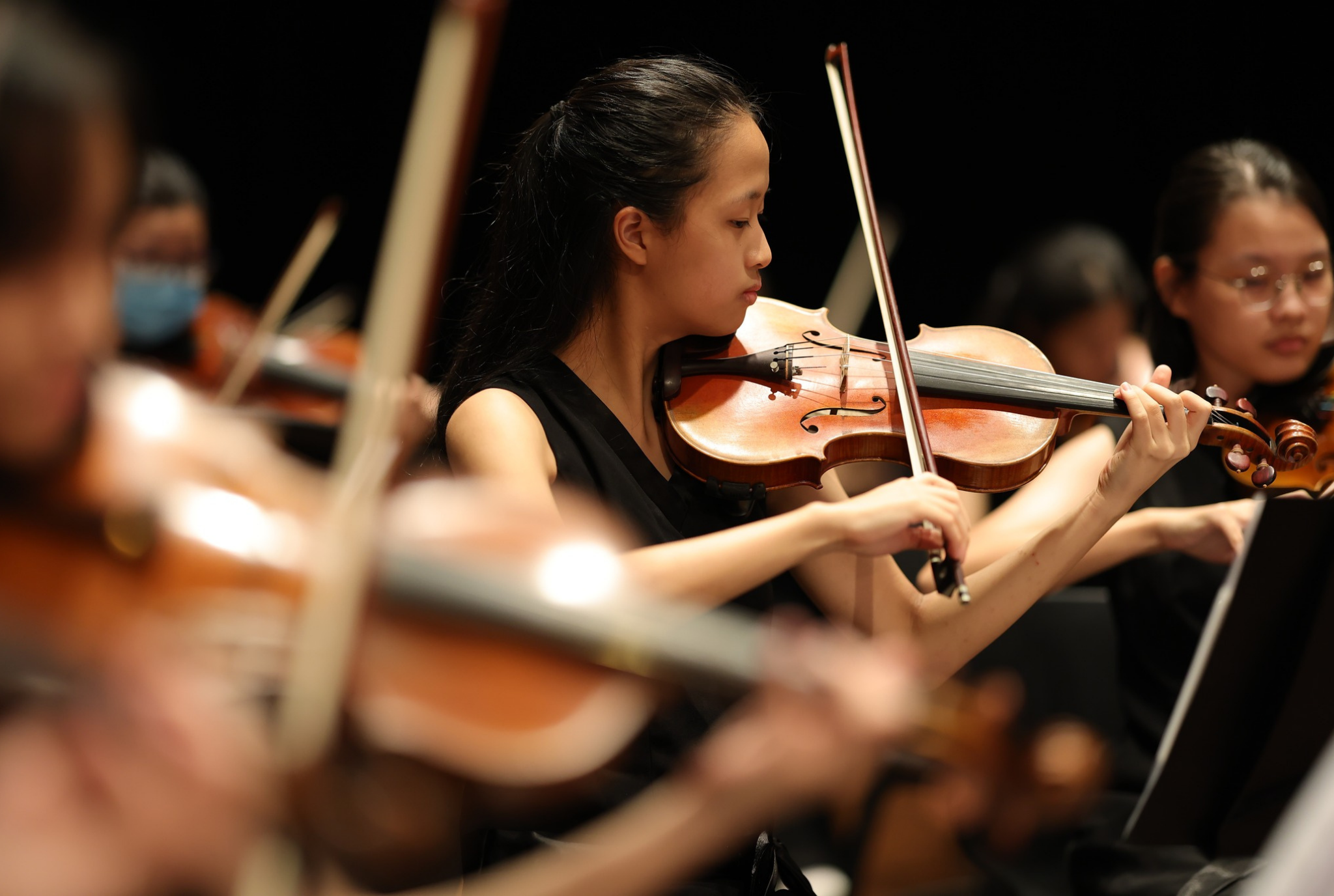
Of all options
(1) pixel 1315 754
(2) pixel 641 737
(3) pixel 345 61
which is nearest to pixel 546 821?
(2) pixel 641 737

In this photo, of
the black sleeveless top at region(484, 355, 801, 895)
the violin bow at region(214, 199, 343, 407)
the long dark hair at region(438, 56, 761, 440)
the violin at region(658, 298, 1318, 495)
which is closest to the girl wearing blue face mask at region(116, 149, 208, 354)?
the violin bow at region(214, 199, 343, 407)

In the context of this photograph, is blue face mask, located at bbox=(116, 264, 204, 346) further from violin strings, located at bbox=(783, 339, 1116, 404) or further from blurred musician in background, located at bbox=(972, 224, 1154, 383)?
blurred musician in background, located at bbox=(972, 224, 1154, 383)

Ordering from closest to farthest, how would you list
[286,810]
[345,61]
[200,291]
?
1. [286,810]
2. [200,291]
3. [345,61]

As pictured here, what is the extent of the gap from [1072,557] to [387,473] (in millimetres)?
895

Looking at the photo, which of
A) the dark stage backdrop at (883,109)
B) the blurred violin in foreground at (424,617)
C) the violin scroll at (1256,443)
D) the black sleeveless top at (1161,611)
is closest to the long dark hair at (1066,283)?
the dark stage backdrop at (883,109)

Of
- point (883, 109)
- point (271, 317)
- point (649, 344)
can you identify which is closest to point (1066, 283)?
point (883, 109)

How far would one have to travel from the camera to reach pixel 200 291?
94.7 inches

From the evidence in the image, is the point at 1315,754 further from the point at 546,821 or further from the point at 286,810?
the point at 286,810

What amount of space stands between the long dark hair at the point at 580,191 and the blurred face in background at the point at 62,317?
0.64 m

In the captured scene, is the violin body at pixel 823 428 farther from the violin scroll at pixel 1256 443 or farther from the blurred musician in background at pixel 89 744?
the blurred musician in background at pixel 89 744

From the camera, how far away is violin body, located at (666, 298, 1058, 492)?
1.25 meters

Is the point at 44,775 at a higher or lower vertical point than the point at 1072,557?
lower

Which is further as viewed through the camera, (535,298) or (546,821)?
(535,298)

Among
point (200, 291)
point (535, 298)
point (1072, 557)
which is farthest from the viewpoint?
point (200, 291)
